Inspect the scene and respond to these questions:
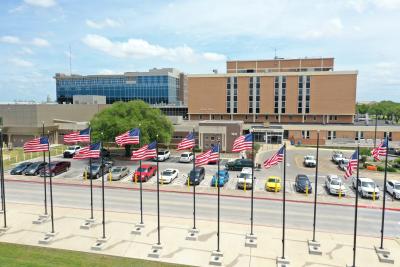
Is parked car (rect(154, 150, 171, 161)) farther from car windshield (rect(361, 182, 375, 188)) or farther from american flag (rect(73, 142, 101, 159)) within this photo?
car windshield (rect(361, 182, 375, 188))

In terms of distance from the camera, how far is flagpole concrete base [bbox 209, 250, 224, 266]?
58.5ft

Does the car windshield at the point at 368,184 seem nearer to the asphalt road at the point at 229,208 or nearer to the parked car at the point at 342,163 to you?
the asphalt road at the point at 229,208

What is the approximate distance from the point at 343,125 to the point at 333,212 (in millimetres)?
48750

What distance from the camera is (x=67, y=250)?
19578mm

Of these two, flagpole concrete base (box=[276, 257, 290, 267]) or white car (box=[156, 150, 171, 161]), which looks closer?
flagpole concrete base (box=[276, 257, 290, 267])

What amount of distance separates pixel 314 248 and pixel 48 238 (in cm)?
1633

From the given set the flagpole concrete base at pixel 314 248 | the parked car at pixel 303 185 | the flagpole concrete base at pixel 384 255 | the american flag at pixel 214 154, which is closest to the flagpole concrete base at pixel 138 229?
the american flag at pixel 214 154

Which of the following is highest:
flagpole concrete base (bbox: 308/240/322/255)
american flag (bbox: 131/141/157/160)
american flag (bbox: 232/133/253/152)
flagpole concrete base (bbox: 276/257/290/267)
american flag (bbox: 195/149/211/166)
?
american flag (bbox: 232/133/253/152)

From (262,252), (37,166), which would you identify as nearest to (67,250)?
(262,252)

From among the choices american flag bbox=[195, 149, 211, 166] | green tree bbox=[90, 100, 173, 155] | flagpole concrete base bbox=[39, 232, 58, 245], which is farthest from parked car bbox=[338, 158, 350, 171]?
flagpole concrete base bbox=[39, 232, 58, 245]

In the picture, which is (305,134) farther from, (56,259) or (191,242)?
(56,259)

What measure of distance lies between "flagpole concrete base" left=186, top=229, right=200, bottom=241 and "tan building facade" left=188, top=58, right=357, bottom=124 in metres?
58.3

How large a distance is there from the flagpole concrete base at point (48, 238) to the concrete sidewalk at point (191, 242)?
0.24 metres

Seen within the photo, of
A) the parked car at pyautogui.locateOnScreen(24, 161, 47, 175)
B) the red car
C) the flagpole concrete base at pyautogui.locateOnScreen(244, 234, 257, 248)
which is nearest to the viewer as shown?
the flagpole concrete base at pyautogui.locateOnScreen(244, 234, 257, 248)
